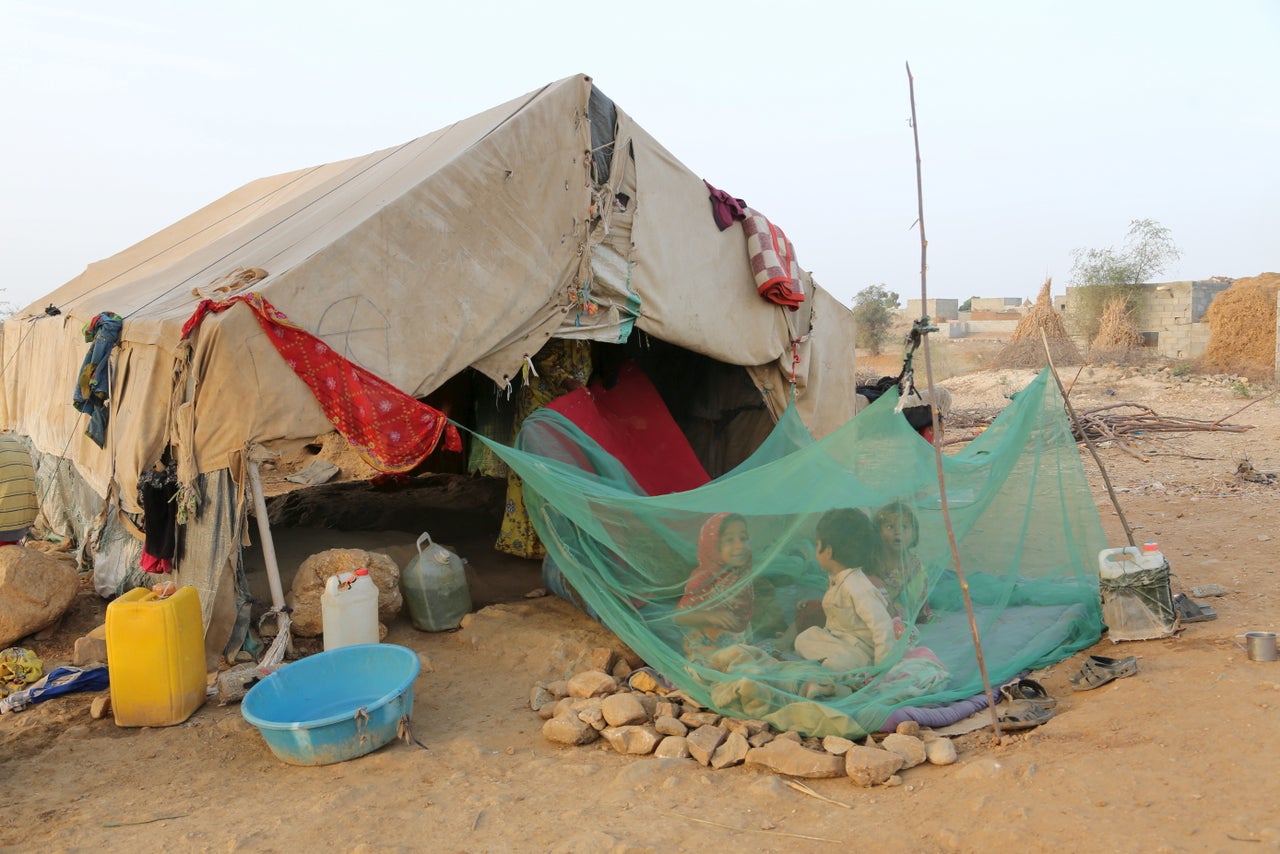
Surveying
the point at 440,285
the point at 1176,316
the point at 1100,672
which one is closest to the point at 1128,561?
the point at 1100,672

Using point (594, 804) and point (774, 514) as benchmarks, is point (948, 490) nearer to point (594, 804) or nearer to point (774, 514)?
point (774, 514)

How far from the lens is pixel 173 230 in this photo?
26.1 ft

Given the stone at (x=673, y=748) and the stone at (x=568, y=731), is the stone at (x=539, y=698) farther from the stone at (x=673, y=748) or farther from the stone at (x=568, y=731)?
the stone at (x=673, y=748)

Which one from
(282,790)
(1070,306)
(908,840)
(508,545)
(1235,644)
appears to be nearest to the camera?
(908,840)

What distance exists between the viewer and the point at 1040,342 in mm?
15875

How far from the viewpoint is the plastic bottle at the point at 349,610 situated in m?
3.83

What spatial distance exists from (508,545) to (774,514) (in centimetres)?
226

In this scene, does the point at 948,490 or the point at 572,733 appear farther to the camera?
the point at 948,490

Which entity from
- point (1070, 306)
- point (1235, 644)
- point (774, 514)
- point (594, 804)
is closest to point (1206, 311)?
point (1070, 306)

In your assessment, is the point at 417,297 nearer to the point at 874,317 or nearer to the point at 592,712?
the point at 592,712

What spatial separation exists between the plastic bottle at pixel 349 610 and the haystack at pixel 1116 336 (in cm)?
1423

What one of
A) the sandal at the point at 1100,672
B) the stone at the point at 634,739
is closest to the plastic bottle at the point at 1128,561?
the sandal at the point at 1100,672

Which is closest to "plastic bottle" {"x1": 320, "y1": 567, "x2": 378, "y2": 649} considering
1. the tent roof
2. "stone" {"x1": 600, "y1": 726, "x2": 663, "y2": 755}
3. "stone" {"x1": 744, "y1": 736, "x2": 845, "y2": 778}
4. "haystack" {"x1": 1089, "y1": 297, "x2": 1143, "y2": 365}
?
the tent roof

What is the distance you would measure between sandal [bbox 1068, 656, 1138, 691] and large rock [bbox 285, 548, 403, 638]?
310cm
